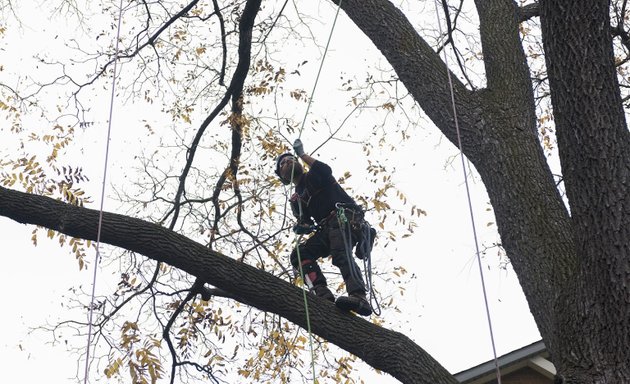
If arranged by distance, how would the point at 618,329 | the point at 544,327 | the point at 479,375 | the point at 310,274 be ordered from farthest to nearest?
the point at 479,375 < the point at 310,274 < the point at 544,327 < the point at 618,329

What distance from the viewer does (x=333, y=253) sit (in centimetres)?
559

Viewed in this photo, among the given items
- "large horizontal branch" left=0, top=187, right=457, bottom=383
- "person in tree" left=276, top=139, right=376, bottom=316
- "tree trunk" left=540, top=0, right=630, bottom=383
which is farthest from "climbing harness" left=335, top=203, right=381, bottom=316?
"tree trunk" left=540, top=0, right=630, bottom=383

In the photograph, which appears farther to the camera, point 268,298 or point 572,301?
point 268,298

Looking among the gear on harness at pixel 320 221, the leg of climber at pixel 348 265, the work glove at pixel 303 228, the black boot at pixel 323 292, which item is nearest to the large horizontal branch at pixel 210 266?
the leg of climber at pixel 348 265

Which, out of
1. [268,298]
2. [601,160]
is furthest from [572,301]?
[268,298]

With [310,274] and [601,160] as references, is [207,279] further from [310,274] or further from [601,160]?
[601,160]

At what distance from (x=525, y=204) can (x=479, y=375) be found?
2967 mm

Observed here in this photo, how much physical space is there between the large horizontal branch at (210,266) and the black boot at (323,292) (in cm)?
77

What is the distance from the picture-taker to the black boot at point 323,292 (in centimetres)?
543

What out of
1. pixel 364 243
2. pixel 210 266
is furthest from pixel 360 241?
pixel 210 266

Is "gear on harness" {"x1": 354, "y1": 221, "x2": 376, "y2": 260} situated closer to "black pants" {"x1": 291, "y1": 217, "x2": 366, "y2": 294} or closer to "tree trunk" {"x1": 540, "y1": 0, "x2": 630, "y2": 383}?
"black pants" {"x1": 291, "y1": 217, "x2": 366, "y2": 294}

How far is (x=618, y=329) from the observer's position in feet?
12.6

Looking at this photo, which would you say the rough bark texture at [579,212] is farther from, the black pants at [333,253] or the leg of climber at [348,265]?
the black pants at [333,253]

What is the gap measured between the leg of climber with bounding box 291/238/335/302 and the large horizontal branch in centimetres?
80
